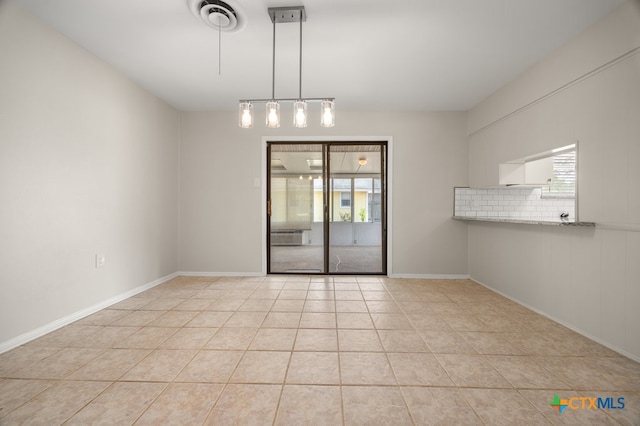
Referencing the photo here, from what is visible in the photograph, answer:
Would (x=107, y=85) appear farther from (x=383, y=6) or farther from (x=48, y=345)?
(x=383, y=6)

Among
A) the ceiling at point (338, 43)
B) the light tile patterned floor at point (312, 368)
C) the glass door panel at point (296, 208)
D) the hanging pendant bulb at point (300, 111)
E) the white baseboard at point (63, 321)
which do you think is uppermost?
the ceiling at point (338, 43)

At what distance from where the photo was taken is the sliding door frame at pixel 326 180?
14.1 feet

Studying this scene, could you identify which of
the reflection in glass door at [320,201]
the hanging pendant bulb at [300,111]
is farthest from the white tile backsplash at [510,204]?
the hanging pendant bulb at [300,111]

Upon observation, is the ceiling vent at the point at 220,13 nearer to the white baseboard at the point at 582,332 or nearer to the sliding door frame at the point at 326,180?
the sliding door frame at the point at 326,180

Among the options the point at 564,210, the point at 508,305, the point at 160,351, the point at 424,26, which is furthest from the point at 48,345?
the point at 564,210

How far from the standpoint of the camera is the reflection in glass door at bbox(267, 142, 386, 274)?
4461 mm

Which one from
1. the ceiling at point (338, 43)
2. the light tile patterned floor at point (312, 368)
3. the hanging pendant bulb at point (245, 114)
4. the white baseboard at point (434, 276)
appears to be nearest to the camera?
the light tile patterned floor at point (312, 368)

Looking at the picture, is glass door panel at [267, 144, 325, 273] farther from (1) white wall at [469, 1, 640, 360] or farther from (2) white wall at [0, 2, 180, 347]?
(1) white wall at [469, 1, 640, 360]

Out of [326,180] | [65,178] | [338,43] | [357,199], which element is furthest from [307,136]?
[65,178]

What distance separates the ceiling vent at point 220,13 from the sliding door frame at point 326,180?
2.08 metres

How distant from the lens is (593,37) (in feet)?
7.40

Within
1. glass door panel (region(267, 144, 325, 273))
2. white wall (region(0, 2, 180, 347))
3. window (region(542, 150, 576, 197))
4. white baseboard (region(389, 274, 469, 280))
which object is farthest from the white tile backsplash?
white wall (region(0, 2, 180, 347))

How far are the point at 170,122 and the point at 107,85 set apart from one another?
117 cm

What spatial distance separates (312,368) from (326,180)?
3054mm
